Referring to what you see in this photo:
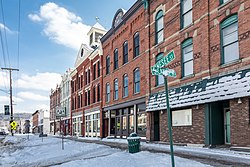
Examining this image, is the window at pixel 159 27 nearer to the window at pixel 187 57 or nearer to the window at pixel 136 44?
the window at pixel 187 57

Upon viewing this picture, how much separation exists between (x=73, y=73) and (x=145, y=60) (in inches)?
1098

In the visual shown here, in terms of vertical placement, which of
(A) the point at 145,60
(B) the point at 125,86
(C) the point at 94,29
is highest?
(C) the point at 94,29

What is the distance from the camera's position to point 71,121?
49.5 m

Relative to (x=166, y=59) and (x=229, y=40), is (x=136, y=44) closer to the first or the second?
(x=229, y=40)

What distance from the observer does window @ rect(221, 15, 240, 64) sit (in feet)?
46.3

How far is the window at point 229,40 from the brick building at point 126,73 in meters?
8.37

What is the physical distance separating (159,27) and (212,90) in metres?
8.21

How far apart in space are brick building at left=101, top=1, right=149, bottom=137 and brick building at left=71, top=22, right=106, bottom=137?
2259mm

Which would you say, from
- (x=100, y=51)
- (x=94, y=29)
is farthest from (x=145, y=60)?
(x=94, y=29)

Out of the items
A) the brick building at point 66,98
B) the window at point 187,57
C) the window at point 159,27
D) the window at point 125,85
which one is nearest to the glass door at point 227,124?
the window at point 187,57

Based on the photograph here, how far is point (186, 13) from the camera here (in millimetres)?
18250

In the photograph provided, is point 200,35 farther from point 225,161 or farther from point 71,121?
point 71,121

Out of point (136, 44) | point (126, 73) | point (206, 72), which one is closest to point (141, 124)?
point (126, 73)

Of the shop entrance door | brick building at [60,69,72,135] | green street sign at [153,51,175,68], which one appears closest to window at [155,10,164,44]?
the shop entrance door
